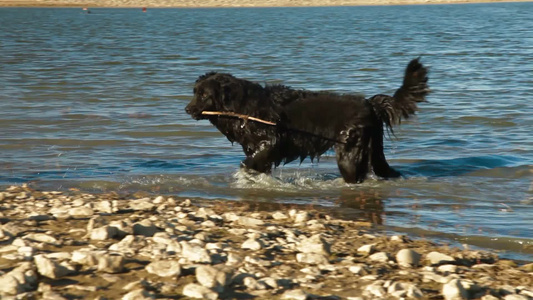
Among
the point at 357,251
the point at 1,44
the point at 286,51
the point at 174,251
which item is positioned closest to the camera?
the point at 174,251

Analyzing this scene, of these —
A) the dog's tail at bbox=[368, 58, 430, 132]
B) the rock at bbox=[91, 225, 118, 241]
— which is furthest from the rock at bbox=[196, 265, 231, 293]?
the dog's tail at bbox=[368, 58, 430, 132]

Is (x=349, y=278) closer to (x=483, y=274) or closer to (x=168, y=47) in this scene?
(x=483, y=274)

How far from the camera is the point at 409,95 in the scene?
829 centimetres

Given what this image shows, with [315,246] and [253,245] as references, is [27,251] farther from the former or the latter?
[315,246]

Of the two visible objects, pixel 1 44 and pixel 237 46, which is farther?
pixel 1 44

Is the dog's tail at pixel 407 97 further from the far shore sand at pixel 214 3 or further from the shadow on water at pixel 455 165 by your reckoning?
the far shore sand at pixel 214 3

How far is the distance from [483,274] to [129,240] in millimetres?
2283

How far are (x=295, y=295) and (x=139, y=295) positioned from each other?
844mm

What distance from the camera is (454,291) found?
4.69 m

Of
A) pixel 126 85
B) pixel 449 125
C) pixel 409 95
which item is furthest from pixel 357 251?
pixel 126 85

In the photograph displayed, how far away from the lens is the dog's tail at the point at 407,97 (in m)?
8.27

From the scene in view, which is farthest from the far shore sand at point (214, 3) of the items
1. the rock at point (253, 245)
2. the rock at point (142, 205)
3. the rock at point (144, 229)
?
the rock at point (253, 245)

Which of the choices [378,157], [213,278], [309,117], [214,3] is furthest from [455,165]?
[214,3]

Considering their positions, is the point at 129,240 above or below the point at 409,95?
below
